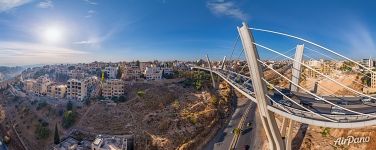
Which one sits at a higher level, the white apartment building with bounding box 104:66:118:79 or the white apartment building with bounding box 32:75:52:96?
the white apartment building with bounding box 104:66:118:79

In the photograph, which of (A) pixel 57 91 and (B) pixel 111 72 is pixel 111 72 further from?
(A) pixel 57 91

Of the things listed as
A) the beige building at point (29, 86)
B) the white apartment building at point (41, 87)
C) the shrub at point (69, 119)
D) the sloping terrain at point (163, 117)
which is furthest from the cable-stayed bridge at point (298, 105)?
the beige building at point (29, 86)

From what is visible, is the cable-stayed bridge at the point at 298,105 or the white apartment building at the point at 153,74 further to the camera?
the white apartment building at the point at 153,74

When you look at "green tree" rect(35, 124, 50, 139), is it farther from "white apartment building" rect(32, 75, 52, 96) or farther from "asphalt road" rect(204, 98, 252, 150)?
"asphalt road" rect(204, 98, 252, 150)

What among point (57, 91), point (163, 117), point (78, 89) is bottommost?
point (163, 117)

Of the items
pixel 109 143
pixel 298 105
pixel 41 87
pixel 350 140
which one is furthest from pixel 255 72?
pixel 41 87

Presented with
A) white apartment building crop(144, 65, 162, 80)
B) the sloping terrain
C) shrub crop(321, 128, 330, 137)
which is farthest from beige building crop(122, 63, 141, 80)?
shrub crop(321, 128, 330, 137)

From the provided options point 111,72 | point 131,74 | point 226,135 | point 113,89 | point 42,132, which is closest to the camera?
point 226,135

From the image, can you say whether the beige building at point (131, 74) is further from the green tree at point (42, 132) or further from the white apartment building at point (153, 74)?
the green tree at point (42, 132)

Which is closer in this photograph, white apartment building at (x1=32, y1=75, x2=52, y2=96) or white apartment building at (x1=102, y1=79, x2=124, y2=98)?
white apartment building at (x1=102, y1=79, x2=124, y2=98)

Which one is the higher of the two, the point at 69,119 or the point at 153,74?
the point at 153,74

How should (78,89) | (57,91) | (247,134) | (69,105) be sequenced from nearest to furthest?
(247,134)
(69,105)
(78,89)
(57,91)
